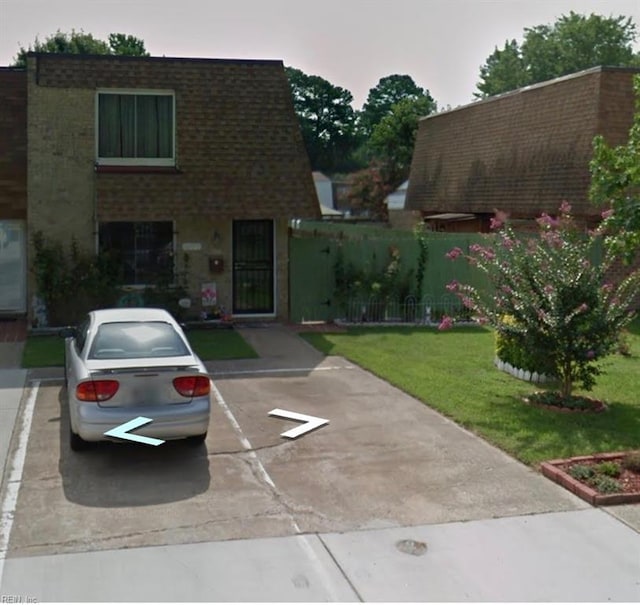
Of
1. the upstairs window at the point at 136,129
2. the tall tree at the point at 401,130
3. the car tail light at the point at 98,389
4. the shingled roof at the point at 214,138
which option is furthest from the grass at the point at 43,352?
the tall tree at the point at 401,130

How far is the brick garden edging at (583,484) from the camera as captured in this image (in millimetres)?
7238

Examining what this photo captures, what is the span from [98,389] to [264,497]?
1.99 m

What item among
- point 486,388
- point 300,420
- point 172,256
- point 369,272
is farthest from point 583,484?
point 172,256

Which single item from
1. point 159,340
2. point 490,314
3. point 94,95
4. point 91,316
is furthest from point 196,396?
point 94,95

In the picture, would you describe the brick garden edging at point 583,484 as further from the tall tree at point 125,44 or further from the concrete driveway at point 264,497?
the tall tree at point 125,44

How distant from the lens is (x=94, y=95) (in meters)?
16.0

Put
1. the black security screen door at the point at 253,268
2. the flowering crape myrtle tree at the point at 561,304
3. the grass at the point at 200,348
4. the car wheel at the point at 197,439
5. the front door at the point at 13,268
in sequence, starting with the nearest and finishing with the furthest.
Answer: the car wheel at the point at 197,439 → the flowering crape myrtle tree at the point at 561,304 → the grass at the point at 200,348 → the front door at the point at 13,268 → the black security screen door at the point at 253,268

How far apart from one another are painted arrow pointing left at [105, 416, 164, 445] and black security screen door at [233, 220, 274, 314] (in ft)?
31.5

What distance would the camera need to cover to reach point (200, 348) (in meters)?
14.6

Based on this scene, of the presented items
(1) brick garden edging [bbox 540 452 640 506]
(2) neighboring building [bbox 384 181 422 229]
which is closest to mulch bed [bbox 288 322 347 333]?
(1) brick garden edging [bbox 540 452 640 506]

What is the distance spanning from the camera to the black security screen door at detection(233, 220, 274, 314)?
1747 cm

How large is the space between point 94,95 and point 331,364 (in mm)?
7384

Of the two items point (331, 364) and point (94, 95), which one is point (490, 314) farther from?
point (94, 95)

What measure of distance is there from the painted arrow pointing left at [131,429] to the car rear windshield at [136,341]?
2.53ft
